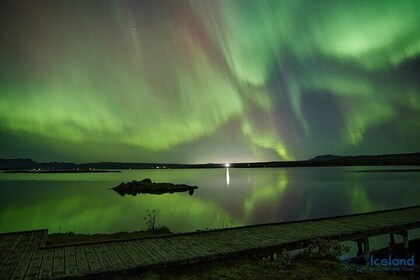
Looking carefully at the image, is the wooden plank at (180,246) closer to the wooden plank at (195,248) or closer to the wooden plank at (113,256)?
the wooden plank at (195,248)

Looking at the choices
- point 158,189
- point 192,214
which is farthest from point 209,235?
point 158,189

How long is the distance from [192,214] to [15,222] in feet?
63.6

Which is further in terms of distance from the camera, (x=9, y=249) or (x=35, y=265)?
(x=9, y=249)

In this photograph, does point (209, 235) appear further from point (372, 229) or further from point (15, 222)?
point (15, 222)

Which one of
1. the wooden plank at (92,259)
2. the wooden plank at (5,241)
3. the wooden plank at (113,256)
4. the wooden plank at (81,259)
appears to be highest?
the wooden plank at (81,259)

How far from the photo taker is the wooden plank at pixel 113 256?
870 centimetres

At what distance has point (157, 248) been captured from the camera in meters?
10.6

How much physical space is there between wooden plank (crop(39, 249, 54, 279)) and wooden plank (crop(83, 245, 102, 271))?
105 centimetres

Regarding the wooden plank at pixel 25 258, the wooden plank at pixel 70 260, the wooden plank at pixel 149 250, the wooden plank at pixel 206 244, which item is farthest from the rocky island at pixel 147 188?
the wooden plank at pixel 70 260

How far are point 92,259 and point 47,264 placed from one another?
1251 millimetres

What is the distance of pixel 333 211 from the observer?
1491 inches

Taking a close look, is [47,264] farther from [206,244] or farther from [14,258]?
[206,244]

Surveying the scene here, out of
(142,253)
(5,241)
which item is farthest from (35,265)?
(5,241)

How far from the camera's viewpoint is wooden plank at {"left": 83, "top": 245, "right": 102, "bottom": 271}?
8523 millimetres
